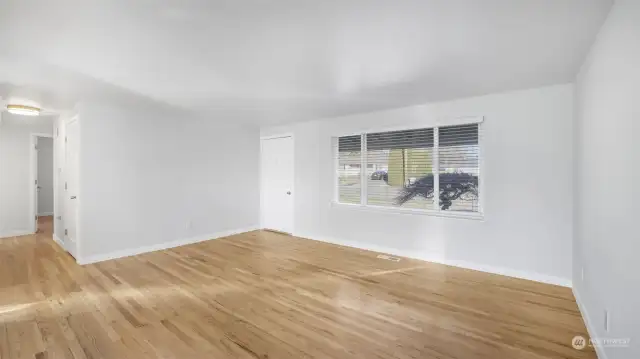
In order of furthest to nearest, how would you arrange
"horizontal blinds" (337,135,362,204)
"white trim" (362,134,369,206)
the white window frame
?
"horizontal blinds" (337,135,362,204) → "white trim" (362,134,369,206) → the white window frame

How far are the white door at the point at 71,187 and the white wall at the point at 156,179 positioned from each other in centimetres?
30

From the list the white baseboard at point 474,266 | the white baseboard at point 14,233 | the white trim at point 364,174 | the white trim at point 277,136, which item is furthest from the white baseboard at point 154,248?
the white baseboard at point 14,233

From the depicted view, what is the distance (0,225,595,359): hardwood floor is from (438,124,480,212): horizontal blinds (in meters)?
0.89

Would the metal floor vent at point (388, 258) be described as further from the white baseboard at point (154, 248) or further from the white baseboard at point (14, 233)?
the white baseboard at point (14, 233)

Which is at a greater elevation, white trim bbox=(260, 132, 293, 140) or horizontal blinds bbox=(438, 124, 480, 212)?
white trim bbox=(260, 132, 293, 140)

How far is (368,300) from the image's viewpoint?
2.98m

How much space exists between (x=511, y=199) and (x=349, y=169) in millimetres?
2408

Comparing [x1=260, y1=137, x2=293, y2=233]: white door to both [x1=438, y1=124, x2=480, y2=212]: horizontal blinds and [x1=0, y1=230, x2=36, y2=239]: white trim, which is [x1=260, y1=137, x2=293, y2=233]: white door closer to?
[x1=438, y1=124, x2=480, y2=212]: horizontal blinds

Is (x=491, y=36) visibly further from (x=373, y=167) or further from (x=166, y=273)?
(x=166, y=273)

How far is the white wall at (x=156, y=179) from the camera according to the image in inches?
171

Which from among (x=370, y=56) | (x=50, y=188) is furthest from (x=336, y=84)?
(x=50, y=188)

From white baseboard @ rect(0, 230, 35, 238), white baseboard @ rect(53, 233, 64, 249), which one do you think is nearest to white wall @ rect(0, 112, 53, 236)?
white baseboard @ rect(0, 230, 35, 238)

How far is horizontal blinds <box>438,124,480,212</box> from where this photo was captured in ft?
12.9

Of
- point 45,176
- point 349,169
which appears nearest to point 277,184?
point 349,169
